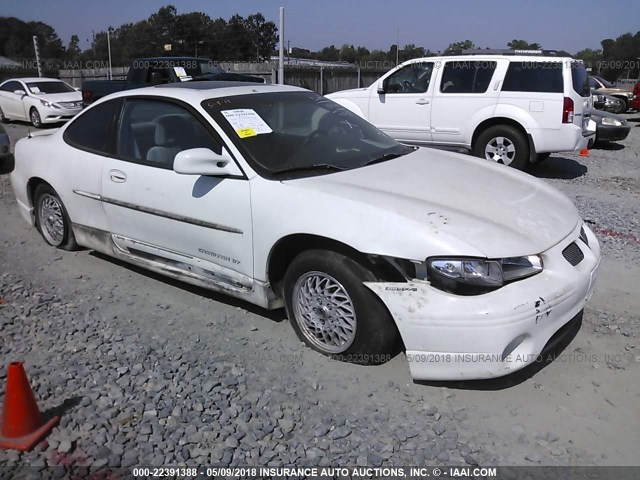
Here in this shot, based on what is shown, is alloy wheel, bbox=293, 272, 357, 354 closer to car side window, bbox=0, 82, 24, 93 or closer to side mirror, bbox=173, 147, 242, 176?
side mirror, bbox=173, 147, 242, 176

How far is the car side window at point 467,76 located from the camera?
8.89 metres

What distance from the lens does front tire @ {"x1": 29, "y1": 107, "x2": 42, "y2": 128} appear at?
49.2 feet

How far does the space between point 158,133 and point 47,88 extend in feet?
44.9

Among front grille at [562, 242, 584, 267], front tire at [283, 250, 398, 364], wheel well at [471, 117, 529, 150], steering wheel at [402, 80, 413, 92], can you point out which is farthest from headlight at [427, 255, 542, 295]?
steering wheel at [402, 80, 413, 92]

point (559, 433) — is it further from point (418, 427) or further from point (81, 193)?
point (81, 193)

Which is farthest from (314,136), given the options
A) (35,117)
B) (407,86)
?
(35,117)

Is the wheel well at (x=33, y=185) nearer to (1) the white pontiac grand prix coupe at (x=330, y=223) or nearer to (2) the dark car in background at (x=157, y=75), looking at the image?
(1) the white pontiac grand prix coupe at (x=330, y=223)

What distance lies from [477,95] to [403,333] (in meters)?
6.96

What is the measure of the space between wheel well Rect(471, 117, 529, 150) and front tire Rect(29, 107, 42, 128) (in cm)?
1190

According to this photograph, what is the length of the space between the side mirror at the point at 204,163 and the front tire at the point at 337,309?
756 mm

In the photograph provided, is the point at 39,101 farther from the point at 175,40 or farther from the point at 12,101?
the point at 175,40

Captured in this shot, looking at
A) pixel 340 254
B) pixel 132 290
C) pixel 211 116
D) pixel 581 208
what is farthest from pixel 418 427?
pixel 581 208

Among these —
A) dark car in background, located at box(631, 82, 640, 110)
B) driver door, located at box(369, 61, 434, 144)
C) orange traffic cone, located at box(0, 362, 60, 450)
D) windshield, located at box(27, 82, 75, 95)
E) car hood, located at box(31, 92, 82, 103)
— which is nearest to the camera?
orange traffic cone, located at box(0, 362, 60, 450)

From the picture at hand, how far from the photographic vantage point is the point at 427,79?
30.9ft
